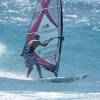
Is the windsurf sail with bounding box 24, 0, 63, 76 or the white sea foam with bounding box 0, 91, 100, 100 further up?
the white sea foam with bounding box 0, 91, 100, 100

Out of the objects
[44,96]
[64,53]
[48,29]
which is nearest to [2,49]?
[64,53]

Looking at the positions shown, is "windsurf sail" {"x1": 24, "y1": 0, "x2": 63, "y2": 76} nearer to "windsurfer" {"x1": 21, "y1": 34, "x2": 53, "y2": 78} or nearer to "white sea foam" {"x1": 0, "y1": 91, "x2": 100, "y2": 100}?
"windsurfer" {"x1": 21, "y1": 34, "x2": 53, "y2": 78}

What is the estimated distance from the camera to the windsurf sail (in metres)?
15.9

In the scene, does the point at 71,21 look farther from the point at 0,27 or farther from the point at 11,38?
the point at 11,38

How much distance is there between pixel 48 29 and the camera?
16047 millimetres

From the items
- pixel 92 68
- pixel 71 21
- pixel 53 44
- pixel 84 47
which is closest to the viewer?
pixel 53 44

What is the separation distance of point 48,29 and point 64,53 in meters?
11.2

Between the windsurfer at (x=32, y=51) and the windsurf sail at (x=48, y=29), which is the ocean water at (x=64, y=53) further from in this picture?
the windsurf sail at (x=48, y=29)

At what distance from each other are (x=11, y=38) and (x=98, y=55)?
6598 mm

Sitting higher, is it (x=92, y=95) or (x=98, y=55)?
(x=92, y=95)

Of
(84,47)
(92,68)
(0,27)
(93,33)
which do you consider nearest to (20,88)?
(92,68)

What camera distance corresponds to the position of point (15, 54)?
25.5 metres

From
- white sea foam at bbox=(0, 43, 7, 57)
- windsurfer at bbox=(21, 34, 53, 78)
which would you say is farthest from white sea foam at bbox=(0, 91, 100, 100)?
white sea foam at bbox=(0, 43, 7, 57)

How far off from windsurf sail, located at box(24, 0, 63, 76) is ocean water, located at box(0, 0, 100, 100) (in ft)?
2.07
